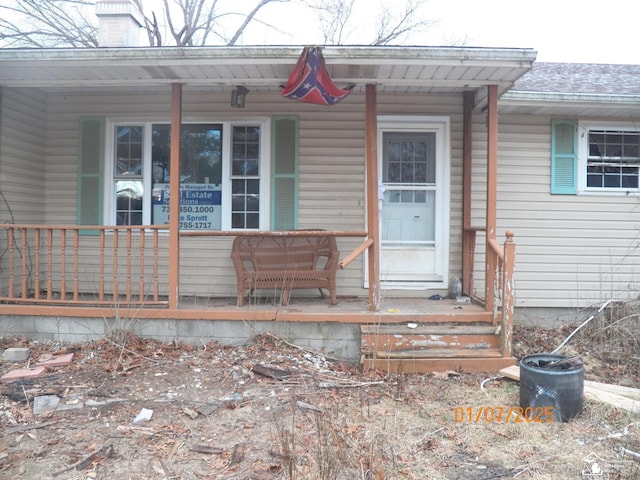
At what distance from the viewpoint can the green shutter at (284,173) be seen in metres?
6.23

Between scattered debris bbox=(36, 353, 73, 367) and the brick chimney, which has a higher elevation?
the brick chimney

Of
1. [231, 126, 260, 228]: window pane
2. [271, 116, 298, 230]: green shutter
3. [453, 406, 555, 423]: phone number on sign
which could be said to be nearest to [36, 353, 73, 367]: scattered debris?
[231, 126, 260, 228]: window pane

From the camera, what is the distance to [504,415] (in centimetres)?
385

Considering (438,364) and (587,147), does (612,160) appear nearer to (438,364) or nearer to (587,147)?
(587,147)

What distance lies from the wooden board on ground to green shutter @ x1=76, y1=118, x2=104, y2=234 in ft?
17.1

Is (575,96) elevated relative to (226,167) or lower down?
elevated

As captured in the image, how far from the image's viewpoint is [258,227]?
20.6 feet

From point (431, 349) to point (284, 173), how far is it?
2.86 meters

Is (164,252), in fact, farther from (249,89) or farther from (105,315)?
(249,89)

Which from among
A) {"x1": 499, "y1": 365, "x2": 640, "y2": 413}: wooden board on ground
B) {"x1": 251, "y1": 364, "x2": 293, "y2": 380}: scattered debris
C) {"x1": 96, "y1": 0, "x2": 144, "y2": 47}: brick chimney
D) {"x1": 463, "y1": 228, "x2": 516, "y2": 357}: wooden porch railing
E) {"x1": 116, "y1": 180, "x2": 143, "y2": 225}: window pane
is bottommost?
{"x1": 499, "y1": 365, "x2": 640, "y2": 413}: wooden board on ground

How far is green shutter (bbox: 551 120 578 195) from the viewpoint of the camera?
20.9 ft

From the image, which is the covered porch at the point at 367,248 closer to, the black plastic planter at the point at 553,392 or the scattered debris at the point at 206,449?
the black plastic planter at the point at 553,392

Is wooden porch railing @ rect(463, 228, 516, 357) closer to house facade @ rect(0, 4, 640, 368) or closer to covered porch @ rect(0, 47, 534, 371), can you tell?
covered porch @ rect(0, 47, 534, 371)

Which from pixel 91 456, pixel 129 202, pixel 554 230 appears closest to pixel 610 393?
pixel 554 230
